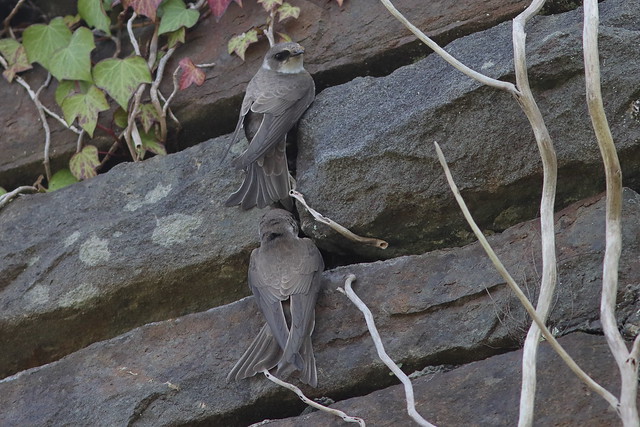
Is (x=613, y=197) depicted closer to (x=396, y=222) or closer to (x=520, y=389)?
(x=520, y=389)

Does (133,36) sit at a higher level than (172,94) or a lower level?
higher

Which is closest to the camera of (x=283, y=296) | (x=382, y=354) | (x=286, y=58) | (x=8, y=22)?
(x=382, y=354)

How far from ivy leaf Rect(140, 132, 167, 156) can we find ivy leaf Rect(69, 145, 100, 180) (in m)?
0.24

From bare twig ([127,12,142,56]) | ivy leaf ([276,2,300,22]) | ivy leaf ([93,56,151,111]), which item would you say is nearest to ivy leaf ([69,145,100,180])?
ivy leaf ([93,56,151,111])

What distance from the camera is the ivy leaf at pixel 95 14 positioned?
5191 millimetres

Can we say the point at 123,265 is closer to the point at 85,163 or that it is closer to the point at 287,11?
the point at 85,163

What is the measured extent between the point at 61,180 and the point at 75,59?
60 cm

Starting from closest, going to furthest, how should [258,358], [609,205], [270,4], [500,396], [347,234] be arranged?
[609,205]
[500,396]
[258,358]
[347,234]
[270,4]

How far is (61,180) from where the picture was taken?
502cm

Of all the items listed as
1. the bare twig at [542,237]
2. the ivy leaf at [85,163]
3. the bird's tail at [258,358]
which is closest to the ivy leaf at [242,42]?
the ivy leaf at [85,163]

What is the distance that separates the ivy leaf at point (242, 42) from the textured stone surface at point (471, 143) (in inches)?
34.3

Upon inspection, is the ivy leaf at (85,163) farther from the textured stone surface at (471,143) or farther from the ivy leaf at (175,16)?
the textured stone surface at (471,143)

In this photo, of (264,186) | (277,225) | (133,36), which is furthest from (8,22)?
(277,225)

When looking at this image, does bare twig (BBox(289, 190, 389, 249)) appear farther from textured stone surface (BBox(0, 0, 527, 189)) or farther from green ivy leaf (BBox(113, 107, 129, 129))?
green ivy leaf (BBox(113, 107, 129, 129))
